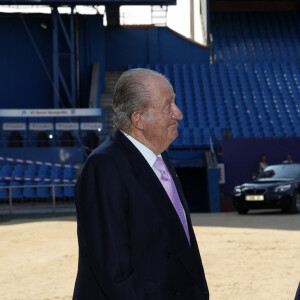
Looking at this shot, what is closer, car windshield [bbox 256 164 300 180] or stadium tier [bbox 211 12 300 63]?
car windshield [bbox 256 164 300 180]

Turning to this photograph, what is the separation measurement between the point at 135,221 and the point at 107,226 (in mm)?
121

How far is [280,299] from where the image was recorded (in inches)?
293

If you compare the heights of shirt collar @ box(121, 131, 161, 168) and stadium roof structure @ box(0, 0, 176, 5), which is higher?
stadium roof structure @ box(0, 0, 176, 5)

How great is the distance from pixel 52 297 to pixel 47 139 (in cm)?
2140

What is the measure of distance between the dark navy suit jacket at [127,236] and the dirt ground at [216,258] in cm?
472

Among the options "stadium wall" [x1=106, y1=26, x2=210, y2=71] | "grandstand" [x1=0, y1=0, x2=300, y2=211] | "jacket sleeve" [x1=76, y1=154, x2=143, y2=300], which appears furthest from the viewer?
"stadium wall" [x1=106, y1=26, x2=210, y2=71]

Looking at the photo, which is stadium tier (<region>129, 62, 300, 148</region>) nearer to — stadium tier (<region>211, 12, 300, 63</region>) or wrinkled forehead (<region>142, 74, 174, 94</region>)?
stadium tier (<region>211, 12, 300, 63</region>)

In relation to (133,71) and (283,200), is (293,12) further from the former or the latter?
(133,71)

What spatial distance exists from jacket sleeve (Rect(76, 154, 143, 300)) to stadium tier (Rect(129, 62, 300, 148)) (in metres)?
24.4

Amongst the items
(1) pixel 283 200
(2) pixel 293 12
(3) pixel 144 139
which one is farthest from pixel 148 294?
(2) pixel 293 12

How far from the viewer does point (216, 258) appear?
1077cm

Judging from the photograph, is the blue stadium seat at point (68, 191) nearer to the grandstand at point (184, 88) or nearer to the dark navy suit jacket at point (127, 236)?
the grandstand at point (184, 88)

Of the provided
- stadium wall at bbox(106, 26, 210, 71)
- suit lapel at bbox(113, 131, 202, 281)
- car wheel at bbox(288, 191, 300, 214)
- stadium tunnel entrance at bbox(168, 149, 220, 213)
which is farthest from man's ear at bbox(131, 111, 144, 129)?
stadium wall at bbox(106, 26, 210, 71)

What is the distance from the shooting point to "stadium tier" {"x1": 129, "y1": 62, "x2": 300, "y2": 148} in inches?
1192
